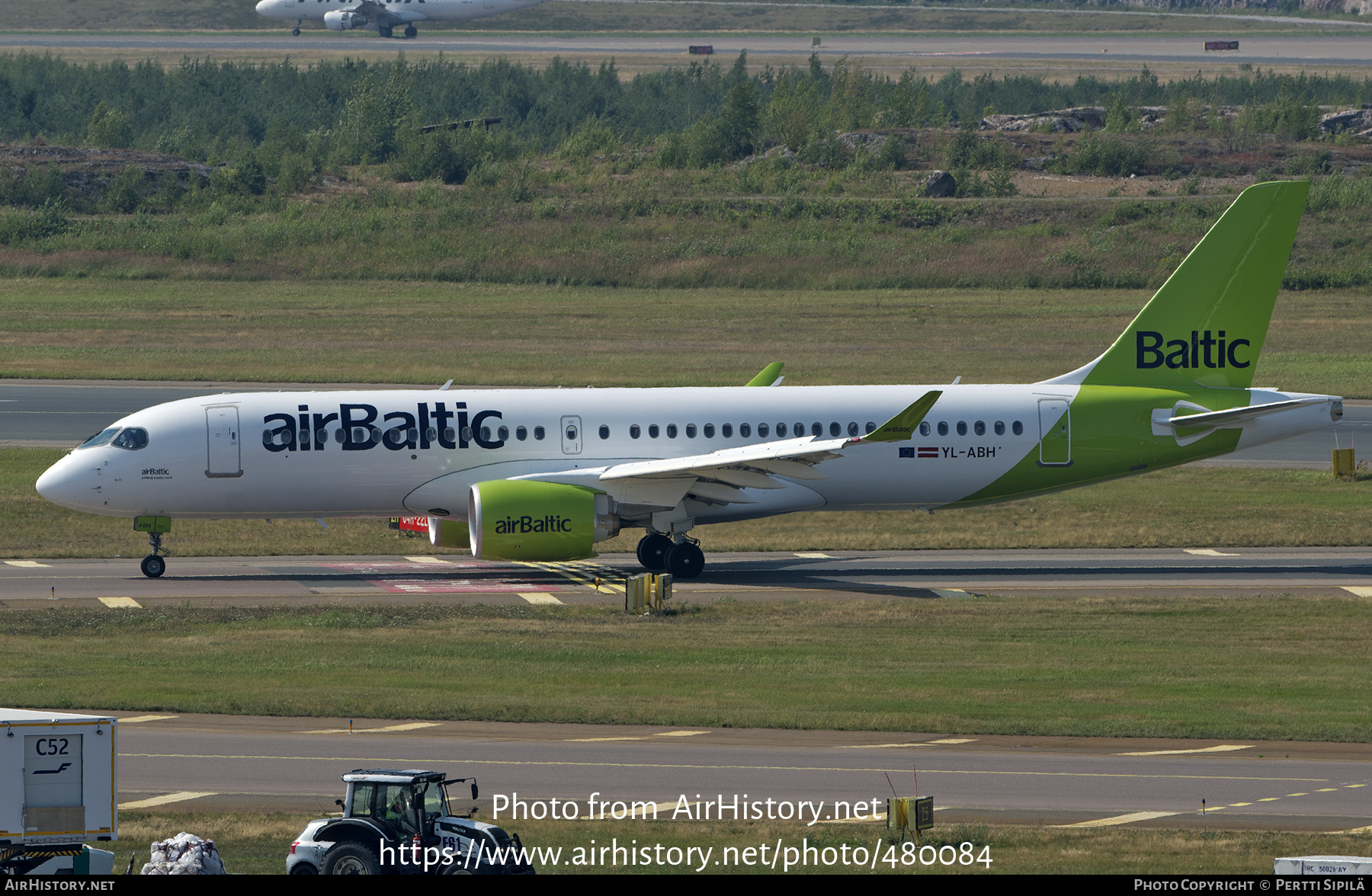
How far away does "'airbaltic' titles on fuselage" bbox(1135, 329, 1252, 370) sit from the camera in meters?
43.3

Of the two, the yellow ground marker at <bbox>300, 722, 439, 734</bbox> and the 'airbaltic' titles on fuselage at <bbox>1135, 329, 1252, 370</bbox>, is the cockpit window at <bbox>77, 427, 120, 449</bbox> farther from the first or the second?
the 'airbaltic' titles on fuselage at <bbox>1135, 329, 1252, 370</bbox>

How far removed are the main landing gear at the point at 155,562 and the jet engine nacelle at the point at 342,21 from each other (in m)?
138

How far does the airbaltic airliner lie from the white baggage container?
19.5m

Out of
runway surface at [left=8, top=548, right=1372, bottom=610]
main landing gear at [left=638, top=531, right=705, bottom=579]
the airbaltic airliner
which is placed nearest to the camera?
runway surface at [left=8, top=548, right=1372, bottom=610]

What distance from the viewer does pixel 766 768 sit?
953 inches

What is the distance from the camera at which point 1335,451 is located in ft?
175

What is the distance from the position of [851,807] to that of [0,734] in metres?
10.5

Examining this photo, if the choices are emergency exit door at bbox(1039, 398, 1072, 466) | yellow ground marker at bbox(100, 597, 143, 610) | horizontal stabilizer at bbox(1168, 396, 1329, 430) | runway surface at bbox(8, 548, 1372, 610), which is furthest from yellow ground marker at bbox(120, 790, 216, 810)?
horizontal stabilizer at bbox(1168, 396, 1329, 430)

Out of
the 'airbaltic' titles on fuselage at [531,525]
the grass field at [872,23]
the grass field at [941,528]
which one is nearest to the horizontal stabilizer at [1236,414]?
the grass field at [941,528]

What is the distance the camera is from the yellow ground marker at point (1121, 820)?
2117cm

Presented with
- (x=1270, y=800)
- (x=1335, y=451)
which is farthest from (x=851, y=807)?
(x=1335, y=451)

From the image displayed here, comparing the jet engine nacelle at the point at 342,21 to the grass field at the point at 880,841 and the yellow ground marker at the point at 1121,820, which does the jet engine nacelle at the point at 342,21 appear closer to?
the grass field at the point at 880,841

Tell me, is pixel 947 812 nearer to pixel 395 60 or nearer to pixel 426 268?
pixel 426 268

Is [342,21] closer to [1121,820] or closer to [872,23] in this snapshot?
[872,23]
